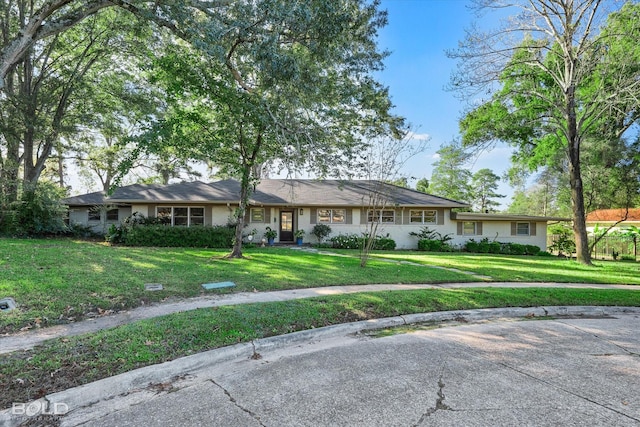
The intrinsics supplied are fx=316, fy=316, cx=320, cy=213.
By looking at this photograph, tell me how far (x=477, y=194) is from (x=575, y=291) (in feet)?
131

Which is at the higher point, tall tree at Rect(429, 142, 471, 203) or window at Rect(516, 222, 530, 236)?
tall tree at Rect(429, 142, 471, 203)

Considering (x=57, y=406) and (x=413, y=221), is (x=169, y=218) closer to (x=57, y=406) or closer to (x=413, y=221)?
(x=413, y=221)

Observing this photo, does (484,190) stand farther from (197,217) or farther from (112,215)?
(112,215)

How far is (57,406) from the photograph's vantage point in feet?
9.00

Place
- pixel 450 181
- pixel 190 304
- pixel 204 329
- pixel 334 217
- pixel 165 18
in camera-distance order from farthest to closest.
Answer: pixel 450 181, pixel 334 217, pixel 165 18, pixel 190 304, pixel 204 329

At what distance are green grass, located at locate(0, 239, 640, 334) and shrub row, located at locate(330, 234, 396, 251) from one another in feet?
18.6

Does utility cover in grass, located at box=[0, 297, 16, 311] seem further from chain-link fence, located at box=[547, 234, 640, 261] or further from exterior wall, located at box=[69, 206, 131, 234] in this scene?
chain-link fence, located at box=[547, 234, 640, 261]

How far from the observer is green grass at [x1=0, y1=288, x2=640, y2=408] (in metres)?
3.14

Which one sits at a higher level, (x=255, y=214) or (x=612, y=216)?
(x=612, y=216)

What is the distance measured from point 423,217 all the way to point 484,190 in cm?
2980

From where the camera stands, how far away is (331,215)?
63.3ft

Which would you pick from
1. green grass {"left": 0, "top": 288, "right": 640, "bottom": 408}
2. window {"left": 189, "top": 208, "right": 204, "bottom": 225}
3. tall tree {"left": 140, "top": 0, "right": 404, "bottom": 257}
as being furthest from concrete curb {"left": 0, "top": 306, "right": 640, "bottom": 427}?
window {"left": 189, "top": 208, "right": 204, "bottom": 225}

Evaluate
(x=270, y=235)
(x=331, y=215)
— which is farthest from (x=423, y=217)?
(x=270, y=235)

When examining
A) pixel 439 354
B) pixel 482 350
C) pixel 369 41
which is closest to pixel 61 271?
pixel 439 354
